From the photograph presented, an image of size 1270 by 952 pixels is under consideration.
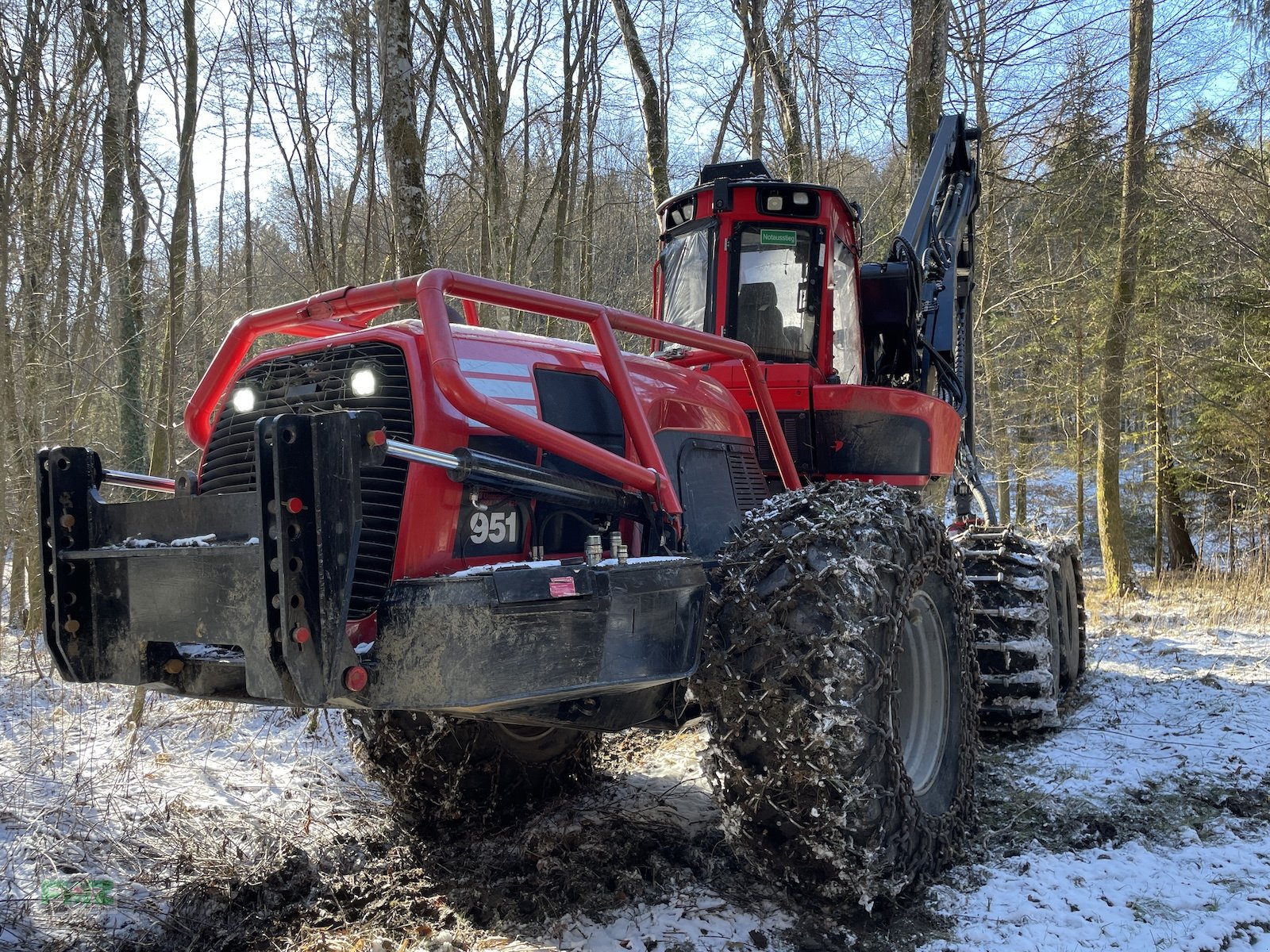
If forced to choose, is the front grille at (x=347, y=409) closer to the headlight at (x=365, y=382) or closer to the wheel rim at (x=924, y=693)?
the headlight at (x=365, y=382)

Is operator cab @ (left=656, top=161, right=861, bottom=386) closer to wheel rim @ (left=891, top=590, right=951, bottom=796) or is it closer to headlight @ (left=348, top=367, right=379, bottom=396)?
wheel rim @ (left=891, top=590, right=951, bottom=796)

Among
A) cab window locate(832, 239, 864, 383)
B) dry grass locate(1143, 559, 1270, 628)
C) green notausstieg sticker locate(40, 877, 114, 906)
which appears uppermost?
cab window locate(832, 239, 864, 383)

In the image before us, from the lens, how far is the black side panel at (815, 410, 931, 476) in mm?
4957

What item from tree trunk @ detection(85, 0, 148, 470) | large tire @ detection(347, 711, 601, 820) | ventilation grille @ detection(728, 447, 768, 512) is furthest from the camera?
tree trunk @ detection(85, 0, 148, 470)

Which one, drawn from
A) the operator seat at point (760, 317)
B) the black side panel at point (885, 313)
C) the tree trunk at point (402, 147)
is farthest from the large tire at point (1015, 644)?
the tree trunk at point (402, 147)

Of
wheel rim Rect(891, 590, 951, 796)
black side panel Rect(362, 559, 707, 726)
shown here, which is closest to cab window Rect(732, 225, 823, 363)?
wheel rim Rect(891, 590, 951, 796)

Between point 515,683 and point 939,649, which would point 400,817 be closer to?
point 515,683

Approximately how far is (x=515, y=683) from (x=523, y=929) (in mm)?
1010

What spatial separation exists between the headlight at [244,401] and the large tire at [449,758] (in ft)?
4.66

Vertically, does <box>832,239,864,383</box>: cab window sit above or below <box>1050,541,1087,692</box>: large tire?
above

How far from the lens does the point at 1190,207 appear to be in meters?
13.7

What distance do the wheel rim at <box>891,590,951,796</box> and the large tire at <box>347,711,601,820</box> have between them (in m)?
1.41

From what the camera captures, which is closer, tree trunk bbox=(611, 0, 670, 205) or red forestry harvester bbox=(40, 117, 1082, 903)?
red forestry harvester bbox=(40, 117, 1082, 903)

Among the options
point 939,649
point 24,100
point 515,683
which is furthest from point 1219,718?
point 24,100
